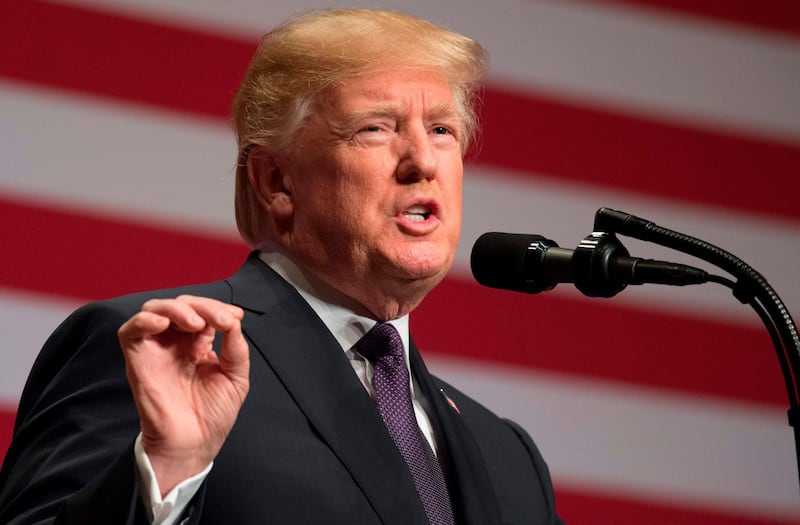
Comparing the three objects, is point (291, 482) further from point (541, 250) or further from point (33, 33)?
point (33, 33)

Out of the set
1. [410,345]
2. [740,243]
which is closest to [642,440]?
[740,243]

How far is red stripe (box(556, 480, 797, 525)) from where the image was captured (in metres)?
2.94

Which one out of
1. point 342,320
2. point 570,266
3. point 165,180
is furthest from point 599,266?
point 165,180

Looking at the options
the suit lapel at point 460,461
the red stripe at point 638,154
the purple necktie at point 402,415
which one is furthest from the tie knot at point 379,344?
the red stripe at point 638,154

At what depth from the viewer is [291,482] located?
145cm

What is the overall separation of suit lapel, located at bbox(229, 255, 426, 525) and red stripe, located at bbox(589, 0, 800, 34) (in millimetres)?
1683

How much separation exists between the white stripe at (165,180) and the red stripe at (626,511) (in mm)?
468

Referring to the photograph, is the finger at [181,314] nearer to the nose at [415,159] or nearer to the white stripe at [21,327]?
the nose at [415,159]

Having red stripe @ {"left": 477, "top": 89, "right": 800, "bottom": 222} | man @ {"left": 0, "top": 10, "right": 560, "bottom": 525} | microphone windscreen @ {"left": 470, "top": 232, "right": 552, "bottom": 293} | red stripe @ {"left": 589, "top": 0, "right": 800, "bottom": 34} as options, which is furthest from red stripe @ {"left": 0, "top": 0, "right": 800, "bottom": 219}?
microphone windscreen @ {"left": 470, "top": 232, "right": 552, "bottom": 293}

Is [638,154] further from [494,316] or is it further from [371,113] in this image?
[371,113]

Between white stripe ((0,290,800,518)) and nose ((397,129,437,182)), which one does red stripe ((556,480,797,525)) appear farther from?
nose ((397,129,437,182))

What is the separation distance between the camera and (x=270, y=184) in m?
1.83

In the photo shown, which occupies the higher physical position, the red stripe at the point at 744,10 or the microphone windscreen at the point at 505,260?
the red stripe at the point at 744,10

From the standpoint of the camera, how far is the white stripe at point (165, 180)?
2.57 m
